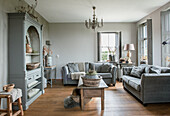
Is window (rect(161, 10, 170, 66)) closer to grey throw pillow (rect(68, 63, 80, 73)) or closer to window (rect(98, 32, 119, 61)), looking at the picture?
window (rect(98, 32, 119, 61))

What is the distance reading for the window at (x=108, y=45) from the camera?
624 centimetres

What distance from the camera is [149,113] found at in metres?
2.57

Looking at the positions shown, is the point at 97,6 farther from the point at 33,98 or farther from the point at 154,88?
the point at 33,98

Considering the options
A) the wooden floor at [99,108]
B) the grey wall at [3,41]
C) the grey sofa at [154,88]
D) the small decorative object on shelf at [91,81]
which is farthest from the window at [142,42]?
the grey wall at [3,41]

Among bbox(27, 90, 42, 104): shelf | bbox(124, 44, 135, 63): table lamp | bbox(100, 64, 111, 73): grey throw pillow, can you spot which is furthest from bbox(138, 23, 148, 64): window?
bbox(27, 90, 42, 104): shelf

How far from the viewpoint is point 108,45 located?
20.6ft

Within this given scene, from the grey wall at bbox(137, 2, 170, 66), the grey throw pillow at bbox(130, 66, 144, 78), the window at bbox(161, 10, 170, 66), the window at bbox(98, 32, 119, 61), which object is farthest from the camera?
the window at bbox(98, 32, 119, 61)

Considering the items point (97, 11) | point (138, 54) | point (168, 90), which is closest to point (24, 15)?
point (97, 11)

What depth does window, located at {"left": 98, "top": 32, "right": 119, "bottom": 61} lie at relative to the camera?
624 cm

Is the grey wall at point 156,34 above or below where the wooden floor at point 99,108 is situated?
above

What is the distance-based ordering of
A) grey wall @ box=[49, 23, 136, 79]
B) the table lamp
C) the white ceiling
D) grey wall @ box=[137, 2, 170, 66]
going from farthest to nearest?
grey wall @ box=[49, 23, 136, 79] → the table lamp → grey wall @ box=[137, 2, 170, 66] → the white ceiling

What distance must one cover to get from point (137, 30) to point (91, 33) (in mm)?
2195

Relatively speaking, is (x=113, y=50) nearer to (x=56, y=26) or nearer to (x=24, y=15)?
(x=56, y=26)

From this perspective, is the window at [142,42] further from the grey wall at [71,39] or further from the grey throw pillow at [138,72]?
the grey throw pillow at [138,72]
